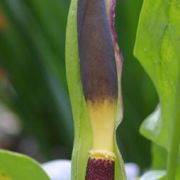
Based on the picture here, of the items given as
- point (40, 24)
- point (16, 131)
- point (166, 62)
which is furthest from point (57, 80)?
point (166, 62)

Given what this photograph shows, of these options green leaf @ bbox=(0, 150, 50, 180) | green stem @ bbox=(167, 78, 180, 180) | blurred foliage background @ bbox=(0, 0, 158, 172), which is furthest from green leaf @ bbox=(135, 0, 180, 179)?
blurred foliage background @ bbox=(0, 0, 158, 172)

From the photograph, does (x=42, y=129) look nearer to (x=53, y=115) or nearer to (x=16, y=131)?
(x=53, y=115)

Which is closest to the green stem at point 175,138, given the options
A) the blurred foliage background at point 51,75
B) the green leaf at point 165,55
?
the green leaf at point 165,55

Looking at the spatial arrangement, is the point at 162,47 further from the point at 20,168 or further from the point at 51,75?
the point at 51,75

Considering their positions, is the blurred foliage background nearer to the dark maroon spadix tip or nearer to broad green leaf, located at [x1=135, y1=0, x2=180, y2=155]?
broad green leaf, located at [x1=135, y1=0, x2=180, y2=155]

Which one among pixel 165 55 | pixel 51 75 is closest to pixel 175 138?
pixel 165 55

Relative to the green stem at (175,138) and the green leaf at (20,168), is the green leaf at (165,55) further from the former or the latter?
the green leaf at (20,168)

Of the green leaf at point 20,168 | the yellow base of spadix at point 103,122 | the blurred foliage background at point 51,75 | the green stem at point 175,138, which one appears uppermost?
the yellow base of spadix at point 103,122
